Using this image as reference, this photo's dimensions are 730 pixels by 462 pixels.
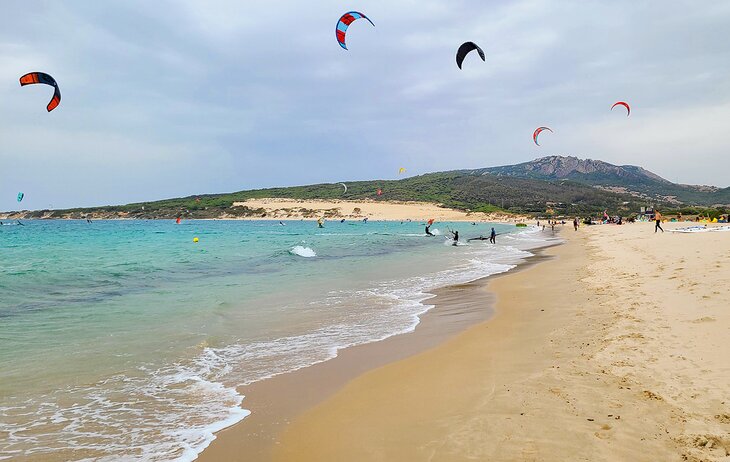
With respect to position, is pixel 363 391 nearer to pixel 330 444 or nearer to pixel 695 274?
pixel 330 444

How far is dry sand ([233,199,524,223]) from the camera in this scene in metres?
95.0

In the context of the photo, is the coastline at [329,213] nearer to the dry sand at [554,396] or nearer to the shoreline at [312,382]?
the shoreline at [312,382]

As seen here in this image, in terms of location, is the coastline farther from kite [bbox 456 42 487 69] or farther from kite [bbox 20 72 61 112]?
kite [bbox 20 72 61 112]

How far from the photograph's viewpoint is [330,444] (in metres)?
3.93

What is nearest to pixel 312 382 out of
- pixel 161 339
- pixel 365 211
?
pixel 161 339

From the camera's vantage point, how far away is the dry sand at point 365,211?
95.0 meters

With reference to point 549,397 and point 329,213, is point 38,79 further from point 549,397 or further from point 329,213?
point 329,213

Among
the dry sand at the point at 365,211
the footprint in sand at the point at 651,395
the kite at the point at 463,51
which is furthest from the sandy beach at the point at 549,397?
the dry sand at the point at 365,211

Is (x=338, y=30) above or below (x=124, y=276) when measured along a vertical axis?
above

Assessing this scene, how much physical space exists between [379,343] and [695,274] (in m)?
7.76

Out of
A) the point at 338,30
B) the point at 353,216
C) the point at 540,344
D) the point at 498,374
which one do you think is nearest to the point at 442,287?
the point at 540,344

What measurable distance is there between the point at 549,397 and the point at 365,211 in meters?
101

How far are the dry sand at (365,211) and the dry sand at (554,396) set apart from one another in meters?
83.4

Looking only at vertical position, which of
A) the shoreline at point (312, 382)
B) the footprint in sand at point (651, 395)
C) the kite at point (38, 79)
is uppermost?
the kite at point (38, 79)
